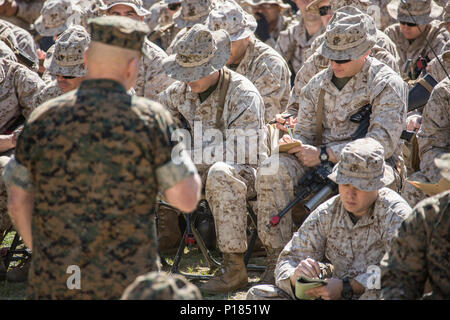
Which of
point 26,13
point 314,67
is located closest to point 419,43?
Answer: point 314,67

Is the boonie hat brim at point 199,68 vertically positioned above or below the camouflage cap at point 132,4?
above

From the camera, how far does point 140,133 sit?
341cm

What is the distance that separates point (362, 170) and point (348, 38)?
1.63m

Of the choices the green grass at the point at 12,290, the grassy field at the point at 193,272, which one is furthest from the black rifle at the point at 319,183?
the green grass at the point at 12,290

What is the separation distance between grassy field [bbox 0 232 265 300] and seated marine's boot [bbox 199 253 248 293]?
0.05 metres

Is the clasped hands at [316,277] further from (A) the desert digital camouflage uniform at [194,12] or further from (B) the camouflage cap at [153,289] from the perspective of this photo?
(A) the desert digital camouflage uniform at [194,12]

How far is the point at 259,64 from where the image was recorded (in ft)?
25.0

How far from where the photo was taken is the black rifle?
19.2 ft

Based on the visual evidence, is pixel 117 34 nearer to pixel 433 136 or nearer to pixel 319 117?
pixel 319 117

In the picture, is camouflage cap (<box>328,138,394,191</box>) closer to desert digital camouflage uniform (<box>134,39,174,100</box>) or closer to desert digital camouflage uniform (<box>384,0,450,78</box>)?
desert digital camouflage uniform (<box>134,39,174,100</box>)

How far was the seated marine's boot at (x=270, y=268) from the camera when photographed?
605 centimetres

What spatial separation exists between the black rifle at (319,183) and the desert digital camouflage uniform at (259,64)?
1.60m
